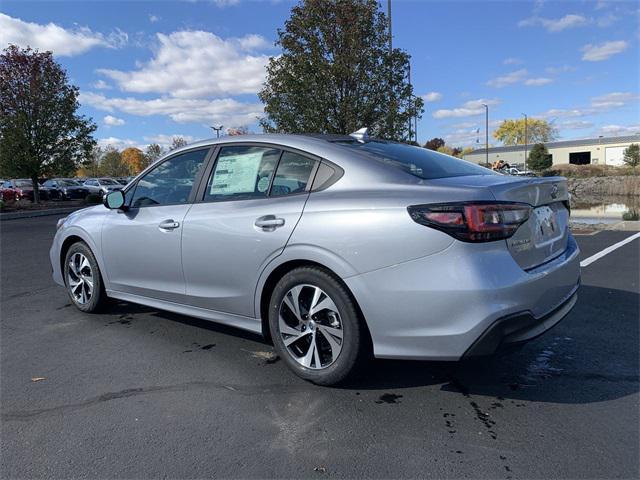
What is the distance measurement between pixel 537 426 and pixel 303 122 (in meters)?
10.9

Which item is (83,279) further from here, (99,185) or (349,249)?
(99,185)

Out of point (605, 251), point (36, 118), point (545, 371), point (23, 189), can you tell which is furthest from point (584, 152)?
point (545, 371)

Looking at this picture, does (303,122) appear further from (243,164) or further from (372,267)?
(372,267)

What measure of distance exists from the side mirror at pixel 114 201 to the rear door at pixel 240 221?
0.94 metres

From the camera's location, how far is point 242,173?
12.3ft

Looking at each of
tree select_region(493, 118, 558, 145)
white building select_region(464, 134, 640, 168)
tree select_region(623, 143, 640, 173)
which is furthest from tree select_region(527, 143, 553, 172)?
tree select_region(493, 118, 558, 145)

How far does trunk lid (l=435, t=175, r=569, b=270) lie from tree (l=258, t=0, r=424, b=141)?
31.7 ft

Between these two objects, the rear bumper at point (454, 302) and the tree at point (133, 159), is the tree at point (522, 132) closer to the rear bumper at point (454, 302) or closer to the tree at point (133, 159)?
the tree at point (133, 159)

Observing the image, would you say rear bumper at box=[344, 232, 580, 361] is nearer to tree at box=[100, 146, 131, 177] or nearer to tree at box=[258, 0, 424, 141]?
tree at box=[258, 0, 424, 141]

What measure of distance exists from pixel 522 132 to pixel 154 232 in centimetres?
12674

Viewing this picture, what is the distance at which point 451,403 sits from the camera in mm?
3025

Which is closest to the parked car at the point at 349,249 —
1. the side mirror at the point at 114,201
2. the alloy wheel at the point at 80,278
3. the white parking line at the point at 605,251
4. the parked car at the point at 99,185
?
the side mirror at the point at 114,201

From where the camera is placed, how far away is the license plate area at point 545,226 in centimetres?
303

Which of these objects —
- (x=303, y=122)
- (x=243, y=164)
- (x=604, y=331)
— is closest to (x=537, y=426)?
(x=604, y=331)
